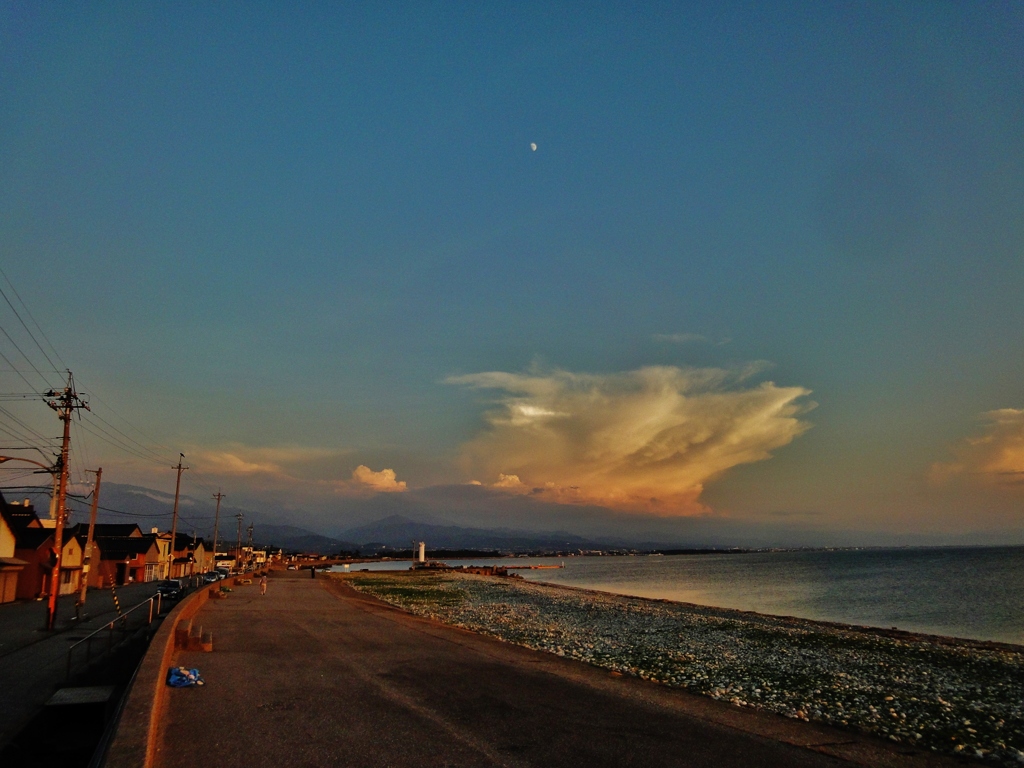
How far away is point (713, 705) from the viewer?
555 inches

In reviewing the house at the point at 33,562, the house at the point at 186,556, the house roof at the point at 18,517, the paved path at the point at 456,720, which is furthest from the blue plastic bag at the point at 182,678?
the house at the point at 186,556


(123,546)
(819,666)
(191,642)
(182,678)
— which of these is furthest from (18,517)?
(819,666)

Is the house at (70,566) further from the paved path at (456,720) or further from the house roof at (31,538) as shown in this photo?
the paved path at (456,720)

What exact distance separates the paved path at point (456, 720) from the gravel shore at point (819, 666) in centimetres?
287

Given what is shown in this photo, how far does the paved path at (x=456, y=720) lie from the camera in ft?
33.6

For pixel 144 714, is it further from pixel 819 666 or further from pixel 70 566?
pixel 70 566

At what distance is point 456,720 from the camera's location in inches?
479

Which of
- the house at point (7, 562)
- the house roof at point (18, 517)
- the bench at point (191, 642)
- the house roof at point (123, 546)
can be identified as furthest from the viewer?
the house roof at point (123, 546)

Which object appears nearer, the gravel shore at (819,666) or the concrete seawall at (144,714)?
the concrete seawall at (144,714)

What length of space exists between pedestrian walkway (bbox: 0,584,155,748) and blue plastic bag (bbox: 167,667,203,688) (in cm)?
372

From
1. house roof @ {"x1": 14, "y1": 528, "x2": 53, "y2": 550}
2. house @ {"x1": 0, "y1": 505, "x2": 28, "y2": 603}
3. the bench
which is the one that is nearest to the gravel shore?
the bench

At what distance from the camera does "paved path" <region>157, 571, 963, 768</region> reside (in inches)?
404

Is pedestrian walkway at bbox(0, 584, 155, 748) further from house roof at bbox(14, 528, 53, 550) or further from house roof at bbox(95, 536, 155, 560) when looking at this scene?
house roof at bbox(95, 536, 155, 560)

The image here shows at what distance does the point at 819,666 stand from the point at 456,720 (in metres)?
18.5
